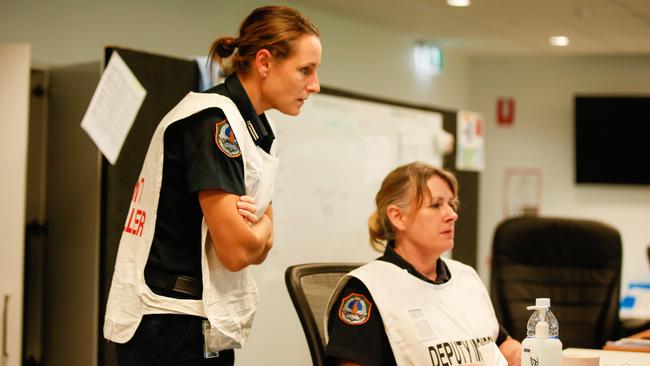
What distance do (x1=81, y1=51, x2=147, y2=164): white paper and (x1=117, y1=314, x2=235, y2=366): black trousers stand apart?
1.39m

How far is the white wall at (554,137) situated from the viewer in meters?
7.14

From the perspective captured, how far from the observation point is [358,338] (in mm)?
1836

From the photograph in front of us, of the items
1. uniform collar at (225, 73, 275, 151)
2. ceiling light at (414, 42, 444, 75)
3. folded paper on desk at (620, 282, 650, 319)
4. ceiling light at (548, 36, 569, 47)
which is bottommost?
folded paper on desk at (620, 282, 650, 319)

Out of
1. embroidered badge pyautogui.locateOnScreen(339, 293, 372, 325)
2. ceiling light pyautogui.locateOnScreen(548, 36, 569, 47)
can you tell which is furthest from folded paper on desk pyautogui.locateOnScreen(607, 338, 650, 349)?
ceiling light pyautogui.locateOnScreen(548, 36, 569, 47)

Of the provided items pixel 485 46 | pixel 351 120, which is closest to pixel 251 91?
pixel 351 120

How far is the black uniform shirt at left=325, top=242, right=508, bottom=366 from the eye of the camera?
1.81 metres

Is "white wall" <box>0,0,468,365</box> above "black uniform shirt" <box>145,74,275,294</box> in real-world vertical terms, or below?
above

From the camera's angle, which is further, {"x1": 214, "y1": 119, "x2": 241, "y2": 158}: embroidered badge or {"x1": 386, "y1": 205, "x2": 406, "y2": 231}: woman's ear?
{"x1": 386, "y1": 205, "x2": 406, "y2": 231}: woman's ear

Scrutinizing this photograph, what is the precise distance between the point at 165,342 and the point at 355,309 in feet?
1.40

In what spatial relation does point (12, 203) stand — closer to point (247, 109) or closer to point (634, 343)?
point (247, 109)

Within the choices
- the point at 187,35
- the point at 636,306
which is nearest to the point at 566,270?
the point at 636,306

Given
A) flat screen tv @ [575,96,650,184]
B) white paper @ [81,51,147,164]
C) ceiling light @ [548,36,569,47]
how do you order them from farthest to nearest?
flat screen tv @ [575,96,650,184] < ceiling light @ [548,36,569,47] < white paper @ [81,51,147,164]

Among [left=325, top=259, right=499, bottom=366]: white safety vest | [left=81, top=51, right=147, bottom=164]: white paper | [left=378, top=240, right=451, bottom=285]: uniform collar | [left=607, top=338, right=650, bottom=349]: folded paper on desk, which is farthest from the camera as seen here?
[left=81, top=51, right=147, bottom=164]: white paper

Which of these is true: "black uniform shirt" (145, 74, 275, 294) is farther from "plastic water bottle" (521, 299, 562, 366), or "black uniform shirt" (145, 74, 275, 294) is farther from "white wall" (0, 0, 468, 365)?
"white wall" (0, 0, 468, 365)
